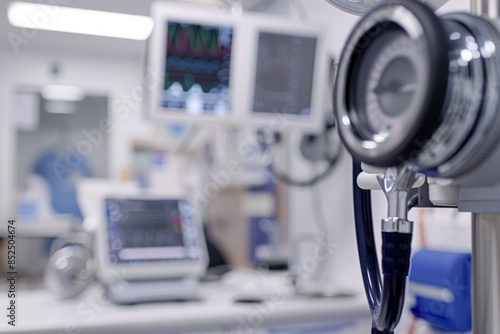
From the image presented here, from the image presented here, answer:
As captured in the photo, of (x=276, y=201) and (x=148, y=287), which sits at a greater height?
(x=276, y=201)

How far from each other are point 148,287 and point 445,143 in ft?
4.27

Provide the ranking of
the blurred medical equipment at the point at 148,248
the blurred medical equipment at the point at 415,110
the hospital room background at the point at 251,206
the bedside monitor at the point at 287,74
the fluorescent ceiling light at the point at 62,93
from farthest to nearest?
the fluorescent ceiling light at the point at 62,93 < the bedside monitor at the point at 287,74 < the blurred medical equipment at the point at 148,248 < the hospital room background at the point at 251,206 < the blurred medical equipment at the point at 415,110

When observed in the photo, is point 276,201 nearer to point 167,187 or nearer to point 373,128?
point 167,187

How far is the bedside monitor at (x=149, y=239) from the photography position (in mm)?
1558

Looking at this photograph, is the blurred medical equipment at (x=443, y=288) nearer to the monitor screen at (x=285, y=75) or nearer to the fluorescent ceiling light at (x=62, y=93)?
the monitor screen at (x=285, y=75)

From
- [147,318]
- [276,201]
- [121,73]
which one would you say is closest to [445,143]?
[147,318]

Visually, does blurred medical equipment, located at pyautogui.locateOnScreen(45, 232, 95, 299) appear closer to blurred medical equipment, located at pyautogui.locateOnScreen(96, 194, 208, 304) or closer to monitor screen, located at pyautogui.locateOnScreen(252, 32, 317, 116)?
blurred medical equipment, located at pyautogui.locateOnScreen(96, 194, 208, 304)

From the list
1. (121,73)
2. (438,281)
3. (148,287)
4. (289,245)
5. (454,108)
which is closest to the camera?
(454,108)

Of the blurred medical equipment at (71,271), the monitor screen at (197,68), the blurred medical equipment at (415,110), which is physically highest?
the monitor screen at (197,68)

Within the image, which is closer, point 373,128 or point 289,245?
point 373,128

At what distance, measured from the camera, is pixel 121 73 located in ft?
18.0

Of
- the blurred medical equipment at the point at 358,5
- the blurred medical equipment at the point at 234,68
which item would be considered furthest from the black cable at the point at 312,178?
the blurred medical equipment at the point at 358,5

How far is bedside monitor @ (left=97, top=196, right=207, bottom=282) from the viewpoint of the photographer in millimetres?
1558

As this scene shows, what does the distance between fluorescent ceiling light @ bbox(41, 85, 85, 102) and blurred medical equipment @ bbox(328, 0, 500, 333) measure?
520cm
